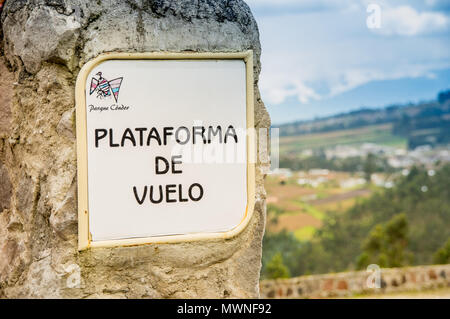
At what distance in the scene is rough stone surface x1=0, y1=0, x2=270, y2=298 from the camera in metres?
1.74

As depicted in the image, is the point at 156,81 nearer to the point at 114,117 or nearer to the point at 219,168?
the point at 114,117

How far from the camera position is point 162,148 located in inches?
70.4

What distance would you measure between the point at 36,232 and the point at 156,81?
0.66 metres

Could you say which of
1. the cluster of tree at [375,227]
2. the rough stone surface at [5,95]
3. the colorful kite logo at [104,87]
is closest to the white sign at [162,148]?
the colorful kite logo at [104,87]

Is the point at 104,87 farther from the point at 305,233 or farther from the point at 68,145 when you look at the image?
the point at 305,233

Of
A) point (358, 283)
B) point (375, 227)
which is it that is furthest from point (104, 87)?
point (375, 227)

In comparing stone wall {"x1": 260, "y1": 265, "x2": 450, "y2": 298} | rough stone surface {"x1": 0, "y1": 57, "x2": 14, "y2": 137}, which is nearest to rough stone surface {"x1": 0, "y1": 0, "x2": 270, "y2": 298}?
rough stone surface {"x1": 0, "y1": 57, "x2": 14, "y2": 137}

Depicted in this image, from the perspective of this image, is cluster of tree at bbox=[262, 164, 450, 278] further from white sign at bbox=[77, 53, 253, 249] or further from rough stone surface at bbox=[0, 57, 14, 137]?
rough stone surface at bbox=[0, 57, 14, 137]

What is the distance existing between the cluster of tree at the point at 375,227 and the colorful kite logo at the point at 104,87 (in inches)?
555

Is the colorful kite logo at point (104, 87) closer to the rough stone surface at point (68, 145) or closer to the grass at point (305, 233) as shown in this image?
the rough stone surface at point (68, 145)

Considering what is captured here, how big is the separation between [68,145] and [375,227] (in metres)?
15.2

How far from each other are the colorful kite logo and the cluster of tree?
1409 cm

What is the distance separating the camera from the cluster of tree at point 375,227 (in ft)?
55.7
